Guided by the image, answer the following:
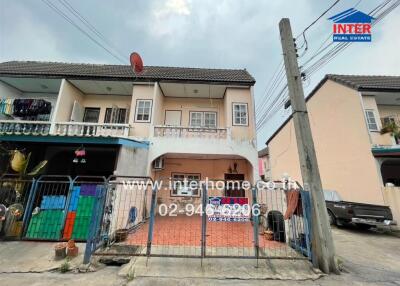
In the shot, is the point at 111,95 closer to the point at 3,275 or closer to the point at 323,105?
the point at 3,275

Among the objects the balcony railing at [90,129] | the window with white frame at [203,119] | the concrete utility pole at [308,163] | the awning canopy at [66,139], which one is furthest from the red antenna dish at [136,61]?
the concrete utility pole at [308,163]

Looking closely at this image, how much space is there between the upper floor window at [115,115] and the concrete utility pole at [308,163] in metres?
8.80

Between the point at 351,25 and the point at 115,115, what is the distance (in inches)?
417

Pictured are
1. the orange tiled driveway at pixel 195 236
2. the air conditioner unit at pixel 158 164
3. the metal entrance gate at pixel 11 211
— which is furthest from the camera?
the air conditioner unit at pixel 158 164

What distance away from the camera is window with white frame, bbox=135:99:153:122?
377 inches

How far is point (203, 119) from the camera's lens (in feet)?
36.0

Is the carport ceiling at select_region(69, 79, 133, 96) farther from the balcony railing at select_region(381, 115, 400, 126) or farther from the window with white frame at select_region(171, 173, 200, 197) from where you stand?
the balcony railing at select_region(381, 115, 400, 126)

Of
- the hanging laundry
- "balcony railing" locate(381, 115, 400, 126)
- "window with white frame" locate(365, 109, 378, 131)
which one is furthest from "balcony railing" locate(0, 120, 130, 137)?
"balcony railing" locate(381, 115, 400, 126)

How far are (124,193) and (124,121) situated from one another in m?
5.35

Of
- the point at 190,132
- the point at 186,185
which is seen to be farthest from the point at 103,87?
the point at 186,185

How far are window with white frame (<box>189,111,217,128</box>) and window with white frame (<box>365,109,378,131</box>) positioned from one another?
8495 millimetres

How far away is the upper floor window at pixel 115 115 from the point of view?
10.6 metres

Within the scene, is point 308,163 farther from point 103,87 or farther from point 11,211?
point 103,87

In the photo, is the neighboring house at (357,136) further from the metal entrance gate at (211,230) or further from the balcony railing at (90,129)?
the balcony railing at (90,129)
